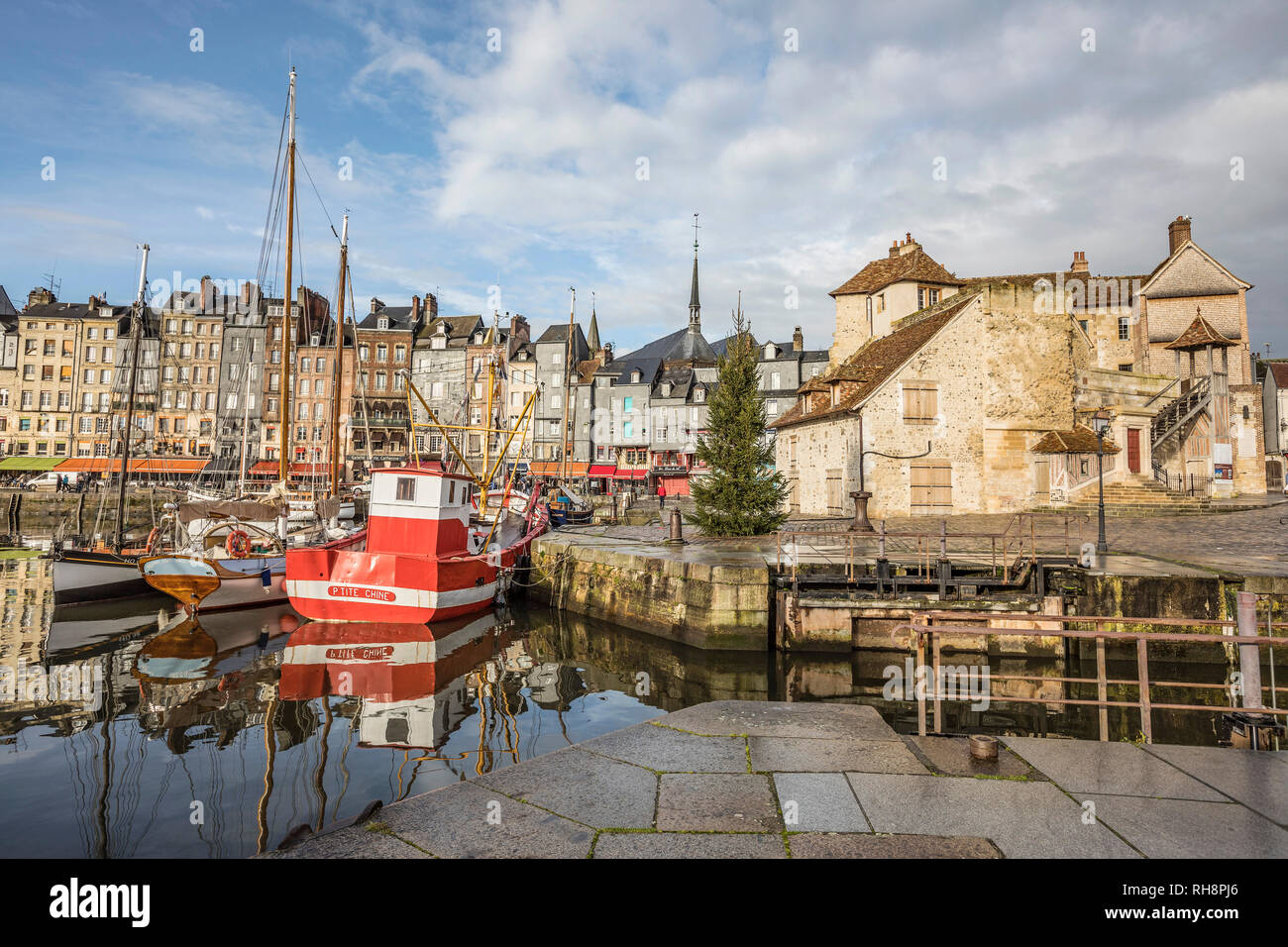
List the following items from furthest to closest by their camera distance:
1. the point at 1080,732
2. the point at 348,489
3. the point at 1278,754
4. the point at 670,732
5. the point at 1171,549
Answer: the point at 348,489 < the point at 1171,549 < the point at 1080,732 < the point at 670,732 < the point at 1278,754

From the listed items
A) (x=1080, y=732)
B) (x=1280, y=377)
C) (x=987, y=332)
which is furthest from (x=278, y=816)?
(x=1280, y=377)

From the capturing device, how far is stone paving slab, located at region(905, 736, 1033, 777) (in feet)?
16.2

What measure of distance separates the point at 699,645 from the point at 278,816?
28.6 feet

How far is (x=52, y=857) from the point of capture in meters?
5.80

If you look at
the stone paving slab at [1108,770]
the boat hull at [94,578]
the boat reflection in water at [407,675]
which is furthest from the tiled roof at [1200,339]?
the boat hull at [94,578]

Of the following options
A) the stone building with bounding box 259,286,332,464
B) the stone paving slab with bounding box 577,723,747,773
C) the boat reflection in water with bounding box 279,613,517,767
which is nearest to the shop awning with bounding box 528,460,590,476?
the stone building with bounding box 259,286,332,464

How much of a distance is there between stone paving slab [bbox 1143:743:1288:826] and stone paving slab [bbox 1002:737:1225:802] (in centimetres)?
12

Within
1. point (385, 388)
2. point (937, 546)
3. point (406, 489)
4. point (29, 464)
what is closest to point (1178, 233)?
point (937, 546)

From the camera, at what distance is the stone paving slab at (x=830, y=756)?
201 inches

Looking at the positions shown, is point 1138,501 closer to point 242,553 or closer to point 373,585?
point 373,585

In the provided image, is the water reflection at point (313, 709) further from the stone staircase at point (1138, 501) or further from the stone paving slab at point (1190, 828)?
the stone staircase at point (1138, 501)

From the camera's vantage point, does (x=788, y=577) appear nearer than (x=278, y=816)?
No

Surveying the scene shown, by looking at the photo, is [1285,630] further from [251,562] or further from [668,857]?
[251,562]

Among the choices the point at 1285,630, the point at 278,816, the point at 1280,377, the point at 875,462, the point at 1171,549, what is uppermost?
the point at 1280,377
